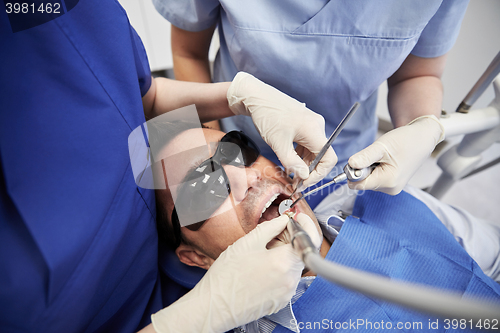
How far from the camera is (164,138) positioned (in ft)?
2.95

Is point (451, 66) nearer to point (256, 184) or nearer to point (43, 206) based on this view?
point (256, 184)

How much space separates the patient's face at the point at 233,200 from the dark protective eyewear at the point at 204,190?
0.02m

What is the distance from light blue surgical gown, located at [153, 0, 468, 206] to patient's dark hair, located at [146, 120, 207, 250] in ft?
1.05

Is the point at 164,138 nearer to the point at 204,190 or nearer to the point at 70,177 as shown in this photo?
the point at 204,190

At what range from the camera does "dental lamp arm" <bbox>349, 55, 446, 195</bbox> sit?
34.5 inches

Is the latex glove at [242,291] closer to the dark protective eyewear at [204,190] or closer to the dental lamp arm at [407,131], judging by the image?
the dark protective eyewear at [204,190]

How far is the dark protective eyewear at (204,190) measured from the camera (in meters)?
0.82

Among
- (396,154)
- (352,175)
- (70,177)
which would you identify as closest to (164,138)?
(70,177)

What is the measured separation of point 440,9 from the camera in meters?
0.84

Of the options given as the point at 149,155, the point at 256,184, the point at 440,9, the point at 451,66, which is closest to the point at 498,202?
the point at 451,66

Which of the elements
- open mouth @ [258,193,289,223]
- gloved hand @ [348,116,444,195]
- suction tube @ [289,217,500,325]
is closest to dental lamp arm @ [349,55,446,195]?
gloved hand @ [348,116,444,195]

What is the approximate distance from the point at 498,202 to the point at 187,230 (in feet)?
7.45

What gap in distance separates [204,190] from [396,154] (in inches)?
25.0

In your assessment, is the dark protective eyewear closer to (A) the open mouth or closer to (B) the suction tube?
(A) the open mouth
